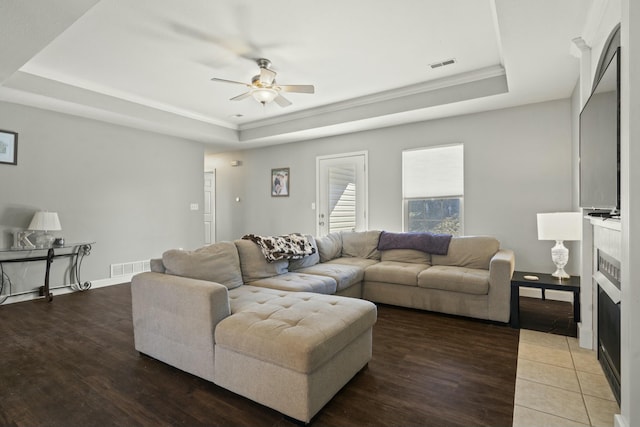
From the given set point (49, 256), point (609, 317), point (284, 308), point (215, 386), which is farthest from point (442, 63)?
point (49, 256)

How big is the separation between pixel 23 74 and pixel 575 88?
6.21m

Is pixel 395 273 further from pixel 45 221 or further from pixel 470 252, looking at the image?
pixel 45 221

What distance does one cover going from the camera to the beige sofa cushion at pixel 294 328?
171 centimetres

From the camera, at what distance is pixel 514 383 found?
6.97 feet

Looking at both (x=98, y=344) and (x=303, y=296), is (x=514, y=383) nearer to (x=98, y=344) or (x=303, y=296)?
(x=303, y=296)

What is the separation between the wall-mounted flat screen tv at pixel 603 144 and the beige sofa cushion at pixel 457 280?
1213mm

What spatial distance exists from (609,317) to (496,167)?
2.78m

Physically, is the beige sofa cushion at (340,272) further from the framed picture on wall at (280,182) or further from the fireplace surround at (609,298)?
the framed picture on wall at (280,182)

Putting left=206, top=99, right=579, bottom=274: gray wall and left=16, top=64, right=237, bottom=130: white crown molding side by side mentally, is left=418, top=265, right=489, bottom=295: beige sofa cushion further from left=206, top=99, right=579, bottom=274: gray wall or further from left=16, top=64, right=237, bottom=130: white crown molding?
left=16, top=64, right=237, bottom=130: white crown molding

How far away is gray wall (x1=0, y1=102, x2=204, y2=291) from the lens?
13.9 ft

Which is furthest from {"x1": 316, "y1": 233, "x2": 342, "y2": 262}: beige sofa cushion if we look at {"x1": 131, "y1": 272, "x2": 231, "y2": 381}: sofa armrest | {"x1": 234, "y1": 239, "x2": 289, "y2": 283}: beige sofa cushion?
{"x1": 131, "y1": 272, "x2": 231, "y2": 381}: sofa armrest

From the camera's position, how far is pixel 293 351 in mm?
1683

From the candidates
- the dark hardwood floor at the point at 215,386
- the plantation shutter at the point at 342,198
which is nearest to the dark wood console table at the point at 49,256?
the dark hardwood floor at the point at 215,386

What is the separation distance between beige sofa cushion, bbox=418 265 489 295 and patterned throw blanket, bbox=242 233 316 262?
1.37 metres
